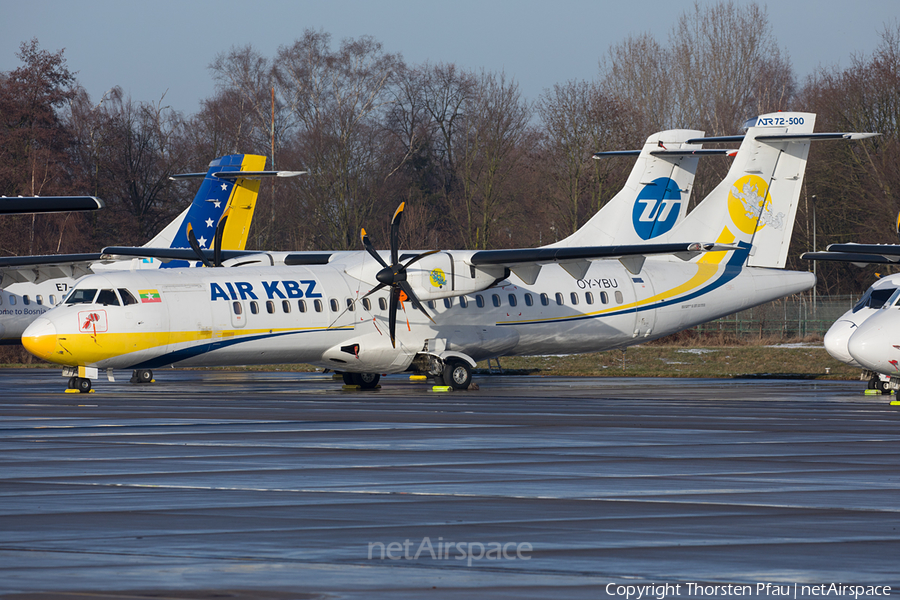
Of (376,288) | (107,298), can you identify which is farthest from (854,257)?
(107,298)

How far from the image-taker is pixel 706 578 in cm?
582

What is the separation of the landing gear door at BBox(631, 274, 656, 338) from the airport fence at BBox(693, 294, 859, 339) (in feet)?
58.7

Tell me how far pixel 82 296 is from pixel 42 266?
38.6ft

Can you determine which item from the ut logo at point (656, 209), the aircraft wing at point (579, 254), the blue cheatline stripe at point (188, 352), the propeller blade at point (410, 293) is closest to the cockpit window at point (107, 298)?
the blue cheatline stripe at point (188, 352)

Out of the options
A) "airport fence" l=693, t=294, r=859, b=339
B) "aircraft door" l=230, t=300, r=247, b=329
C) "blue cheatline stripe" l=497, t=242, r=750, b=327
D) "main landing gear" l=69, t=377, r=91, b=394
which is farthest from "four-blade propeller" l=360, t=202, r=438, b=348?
"airport fence" l=693, t=294, r=859, b=339

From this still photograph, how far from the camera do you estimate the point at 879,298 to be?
22.1 metres

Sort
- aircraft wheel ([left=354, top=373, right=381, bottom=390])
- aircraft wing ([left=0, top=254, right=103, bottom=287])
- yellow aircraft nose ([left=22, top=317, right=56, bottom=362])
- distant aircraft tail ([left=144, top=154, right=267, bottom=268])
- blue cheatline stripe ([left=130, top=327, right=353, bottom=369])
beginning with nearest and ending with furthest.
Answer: yellow aircraft nose ([left=22, top=317, right=56, bottom=362])
blue cheatline stripe ([left=130, top=327, right=353, bottom=369])
aircraft wheel ([left=354, top=373, right=381, bottom=390])
aircraft wing ([left=0, top=254, right=103, bottom=287])
distant aircraft tail ([left=144, top=154, right=267, bottom=268])

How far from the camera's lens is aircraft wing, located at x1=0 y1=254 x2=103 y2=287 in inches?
1314

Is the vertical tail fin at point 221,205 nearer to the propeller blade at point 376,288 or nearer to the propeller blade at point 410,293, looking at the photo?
the propeller blade at point 376,288

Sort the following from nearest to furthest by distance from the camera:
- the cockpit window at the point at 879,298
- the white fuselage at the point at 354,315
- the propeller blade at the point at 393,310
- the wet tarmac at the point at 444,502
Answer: the wet tarmac at the point at 444,502
the cockpit window at the point at 879,298
the white fuselage at the point at 354,315
the propeller blade at the point at 393,310

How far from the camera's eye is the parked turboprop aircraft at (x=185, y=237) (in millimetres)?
34938

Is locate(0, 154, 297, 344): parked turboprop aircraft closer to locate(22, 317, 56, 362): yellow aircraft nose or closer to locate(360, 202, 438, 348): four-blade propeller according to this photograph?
locate(360, 202, 438, 348): four-blade propeller

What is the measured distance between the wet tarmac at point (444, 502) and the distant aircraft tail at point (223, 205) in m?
17.6

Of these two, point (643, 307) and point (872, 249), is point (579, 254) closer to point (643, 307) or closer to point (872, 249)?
point (643, 307)
